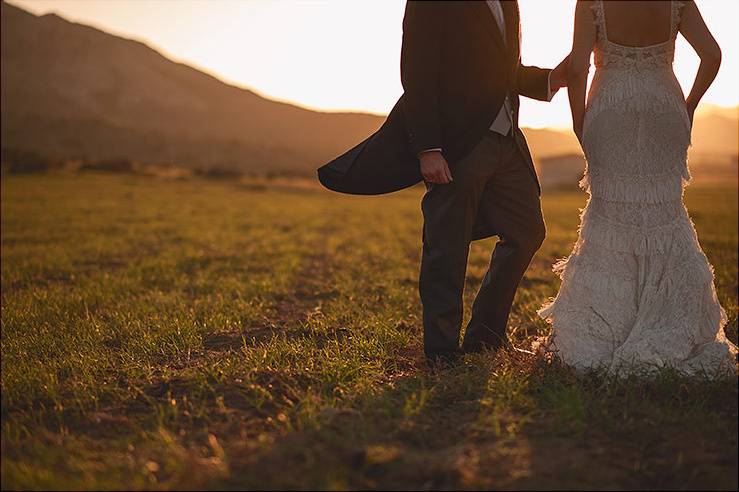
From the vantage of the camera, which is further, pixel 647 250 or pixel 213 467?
pixel 647 250

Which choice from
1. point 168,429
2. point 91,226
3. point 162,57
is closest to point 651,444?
point 168,429

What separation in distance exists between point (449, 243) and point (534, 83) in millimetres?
1172

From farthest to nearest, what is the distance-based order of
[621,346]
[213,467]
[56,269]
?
1. [56,269]
2. [621,346]
3. [213,467]

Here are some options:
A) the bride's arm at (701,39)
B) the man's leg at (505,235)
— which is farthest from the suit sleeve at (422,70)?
the bride's arm at (701,39)

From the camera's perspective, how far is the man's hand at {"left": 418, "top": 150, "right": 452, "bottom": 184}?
351 centimetres

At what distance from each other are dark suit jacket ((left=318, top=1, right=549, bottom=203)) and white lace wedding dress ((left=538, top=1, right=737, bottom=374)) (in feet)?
1.77

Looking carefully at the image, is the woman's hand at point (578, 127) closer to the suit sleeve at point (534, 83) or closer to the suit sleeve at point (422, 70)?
the suit sleeve at point (534, 83)

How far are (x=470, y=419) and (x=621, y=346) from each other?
1.12 meters

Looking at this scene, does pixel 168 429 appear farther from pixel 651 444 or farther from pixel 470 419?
pixel 651 444

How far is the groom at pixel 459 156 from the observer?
136 inches

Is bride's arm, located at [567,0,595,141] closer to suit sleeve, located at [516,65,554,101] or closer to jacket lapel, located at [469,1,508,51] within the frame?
suit sleeve, located at [516,65,554,101]

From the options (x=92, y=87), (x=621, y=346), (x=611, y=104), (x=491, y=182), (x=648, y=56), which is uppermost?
(x=92, y=87)

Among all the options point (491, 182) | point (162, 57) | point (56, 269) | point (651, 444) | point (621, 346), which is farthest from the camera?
point (162, 57)

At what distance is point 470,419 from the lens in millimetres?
2688
